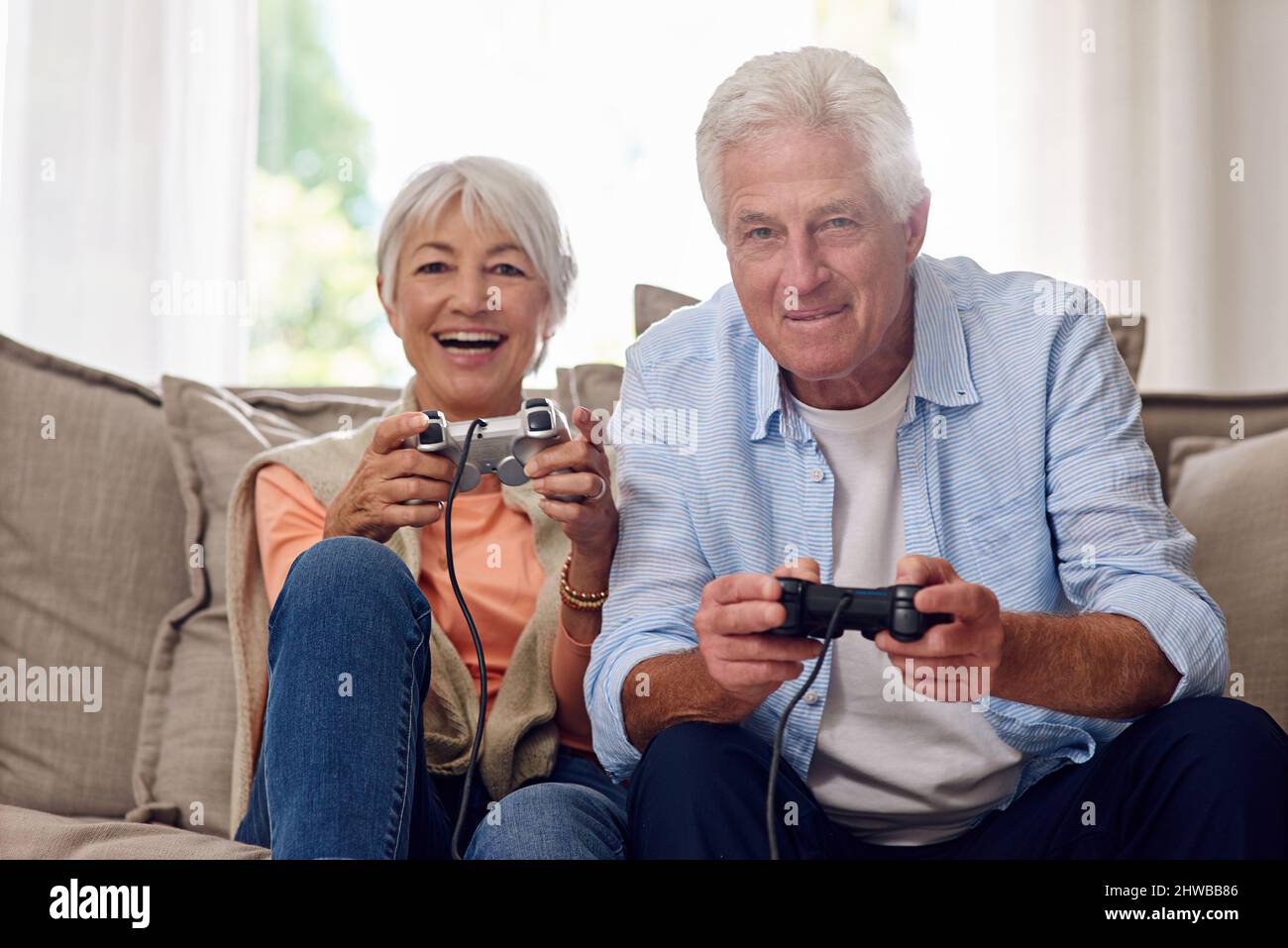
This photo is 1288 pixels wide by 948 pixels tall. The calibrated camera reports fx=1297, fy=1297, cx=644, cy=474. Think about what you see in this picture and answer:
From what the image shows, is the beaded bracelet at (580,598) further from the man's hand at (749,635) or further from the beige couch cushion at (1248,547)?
the beige couch cushion at (1248,547)

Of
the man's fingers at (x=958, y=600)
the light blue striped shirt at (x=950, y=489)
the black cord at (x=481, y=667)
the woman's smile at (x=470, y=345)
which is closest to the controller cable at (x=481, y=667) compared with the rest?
the black cord at (x=481, y=667)

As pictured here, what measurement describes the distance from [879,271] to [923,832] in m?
0.51

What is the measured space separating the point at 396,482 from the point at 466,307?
31 centimetres

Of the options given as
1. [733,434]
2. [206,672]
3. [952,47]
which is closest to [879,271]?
[733,434]

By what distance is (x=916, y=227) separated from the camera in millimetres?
1247

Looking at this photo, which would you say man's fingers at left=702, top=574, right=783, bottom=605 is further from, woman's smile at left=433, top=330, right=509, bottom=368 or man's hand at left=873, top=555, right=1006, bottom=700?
woman's smile at left=433, top=330, right=509, bottom=368

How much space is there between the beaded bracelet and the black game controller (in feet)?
1.04

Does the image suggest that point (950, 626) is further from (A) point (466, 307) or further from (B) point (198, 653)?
(B) point (198, 653)

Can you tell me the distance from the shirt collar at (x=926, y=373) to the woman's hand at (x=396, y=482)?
311mm

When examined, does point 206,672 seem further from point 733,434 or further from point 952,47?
point 952,47

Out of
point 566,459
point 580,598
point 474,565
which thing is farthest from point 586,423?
point 474,565

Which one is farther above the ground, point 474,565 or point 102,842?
point 474,565
